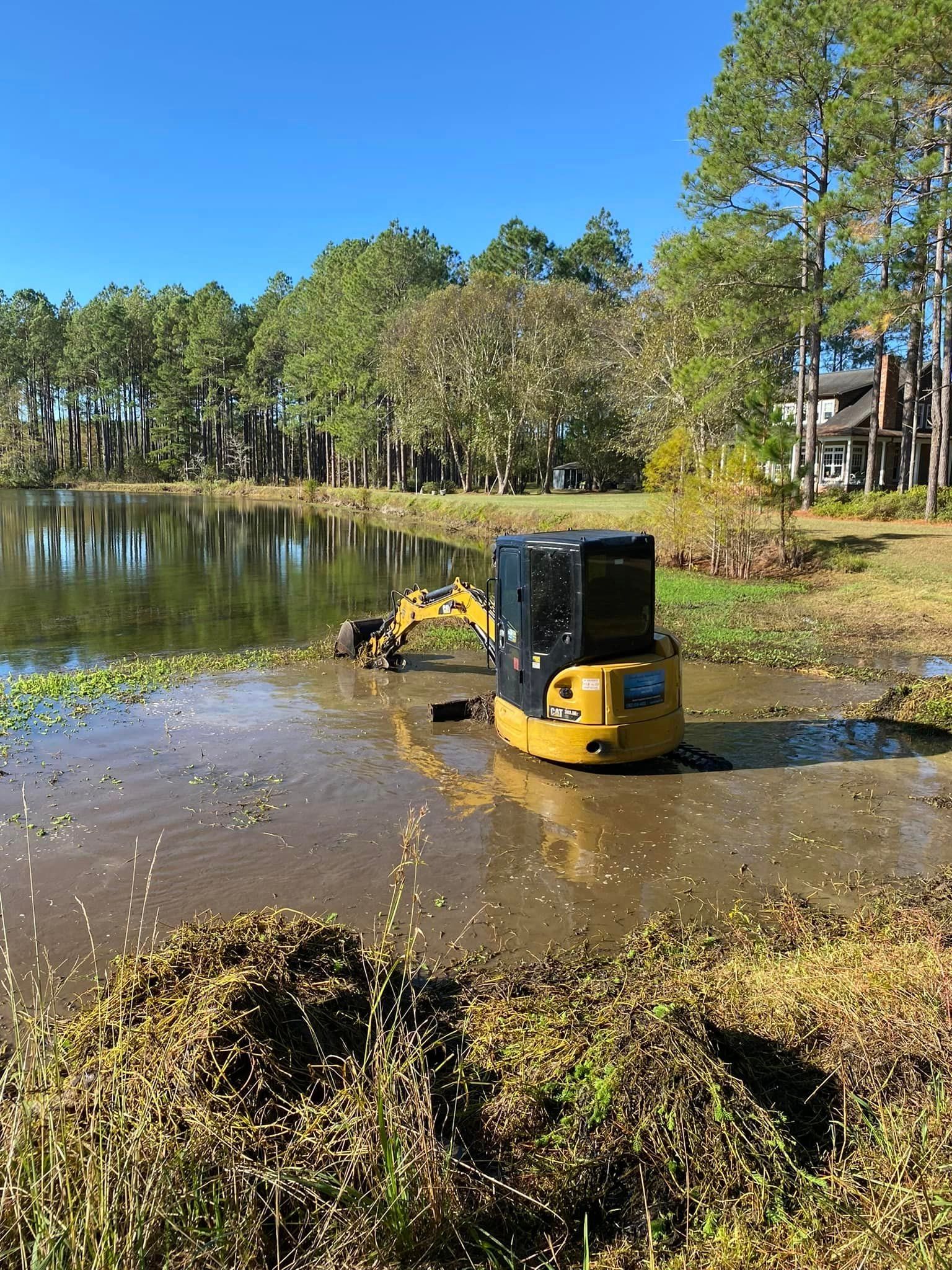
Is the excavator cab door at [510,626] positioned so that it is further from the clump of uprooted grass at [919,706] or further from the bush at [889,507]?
the bush at [889,507]

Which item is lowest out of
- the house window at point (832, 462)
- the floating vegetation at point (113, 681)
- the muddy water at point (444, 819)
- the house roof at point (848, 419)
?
the muddy water at point (444, 819)

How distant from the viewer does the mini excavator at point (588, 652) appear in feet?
27.7

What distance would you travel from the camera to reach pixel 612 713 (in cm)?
845

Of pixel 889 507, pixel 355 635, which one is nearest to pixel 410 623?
pixel 355 635

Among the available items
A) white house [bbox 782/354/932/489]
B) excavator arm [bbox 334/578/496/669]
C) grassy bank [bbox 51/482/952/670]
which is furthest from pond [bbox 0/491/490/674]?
white house [bbox 782/354/932/489]

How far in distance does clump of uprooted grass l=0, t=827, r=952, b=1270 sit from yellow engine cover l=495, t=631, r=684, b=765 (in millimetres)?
4105

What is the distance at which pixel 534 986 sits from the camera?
477 centimetres

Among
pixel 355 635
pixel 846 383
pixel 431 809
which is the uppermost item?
pixel 846 383

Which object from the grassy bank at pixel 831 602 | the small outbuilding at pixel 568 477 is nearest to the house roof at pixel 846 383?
the small outbuilding at pixel 568 477

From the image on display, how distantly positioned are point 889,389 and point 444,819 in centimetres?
4198

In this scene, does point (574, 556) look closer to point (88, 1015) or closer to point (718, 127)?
point (88, 1015)

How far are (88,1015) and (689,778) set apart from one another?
21.6 feet

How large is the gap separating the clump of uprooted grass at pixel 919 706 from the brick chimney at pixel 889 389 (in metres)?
33.0

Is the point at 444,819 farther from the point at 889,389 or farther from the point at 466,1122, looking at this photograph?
the point at 889,389
